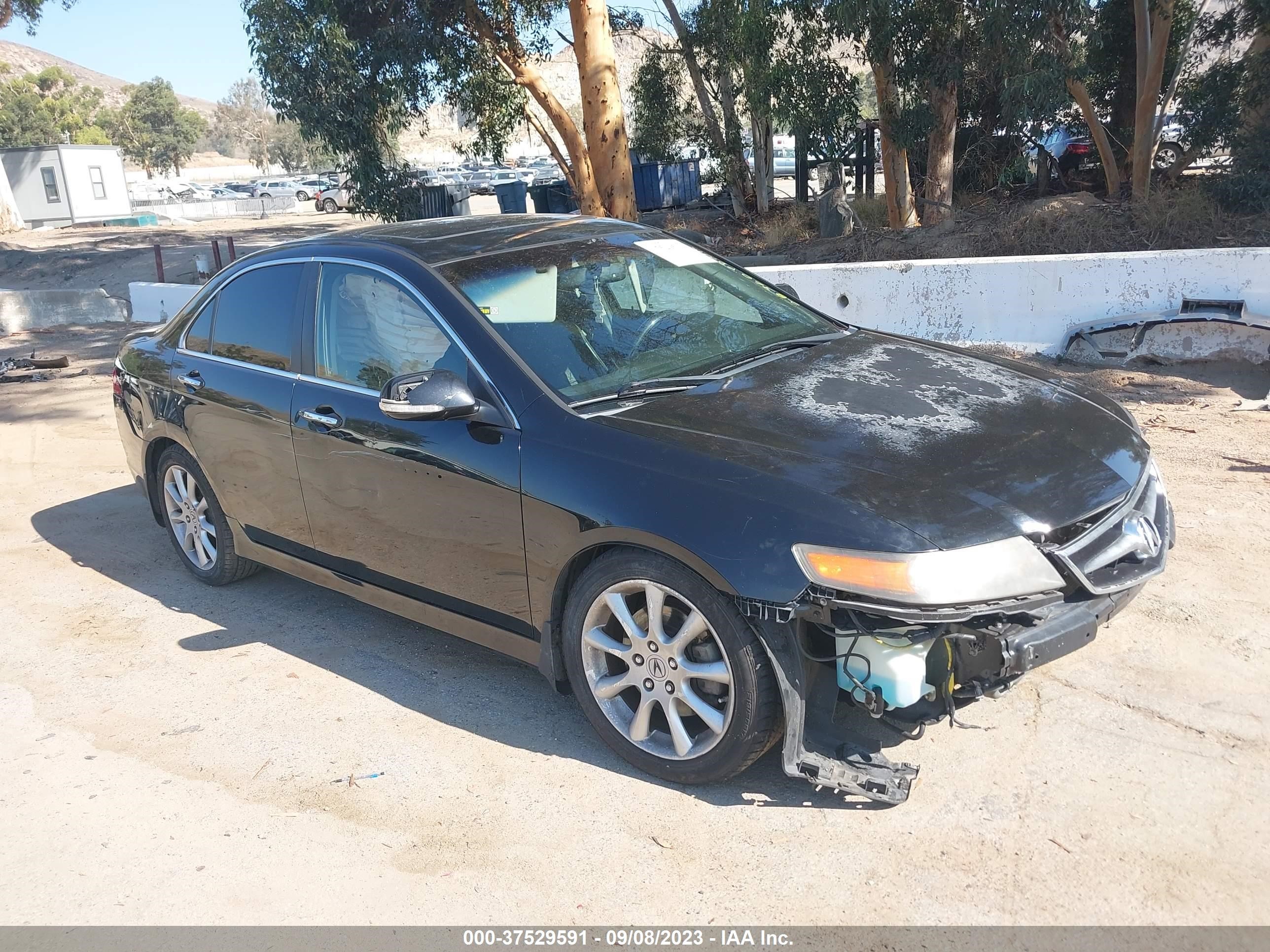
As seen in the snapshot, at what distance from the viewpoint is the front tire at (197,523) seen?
5383mm

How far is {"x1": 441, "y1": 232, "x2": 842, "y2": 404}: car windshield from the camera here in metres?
3.99

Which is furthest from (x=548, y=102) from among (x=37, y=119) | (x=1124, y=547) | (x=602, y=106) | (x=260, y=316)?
(x=37, y=119)

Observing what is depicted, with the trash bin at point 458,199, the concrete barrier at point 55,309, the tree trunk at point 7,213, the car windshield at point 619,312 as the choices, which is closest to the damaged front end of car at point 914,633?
the car windshield at point 619,312

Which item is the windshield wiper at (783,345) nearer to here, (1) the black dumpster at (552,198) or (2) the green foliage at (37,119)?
(1) the black dumpster at (552,198)

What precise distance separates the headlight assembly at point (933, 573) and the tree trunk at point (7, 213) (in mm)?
36302

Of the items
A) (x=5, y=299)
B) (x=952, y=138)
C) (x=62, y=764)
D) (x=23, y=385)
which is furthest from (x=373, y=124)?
(x=62, y=764)

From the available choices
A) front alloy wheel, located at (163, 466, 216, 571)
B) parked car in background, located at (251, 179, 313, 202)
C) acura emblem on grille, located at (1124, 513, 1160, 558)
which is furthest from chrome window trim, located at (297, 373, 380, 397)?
parked car in background, located at (251, 179, 313, 202)

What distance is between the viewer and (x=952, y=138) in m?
13.6

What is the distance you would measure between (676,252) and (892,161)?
9881mm

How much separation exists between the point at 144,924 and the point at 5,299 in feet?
48.8

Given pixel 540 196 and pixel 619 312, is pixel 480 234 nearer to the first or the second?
pixel 619 312

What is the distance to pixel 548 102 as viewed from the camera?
15773mm
